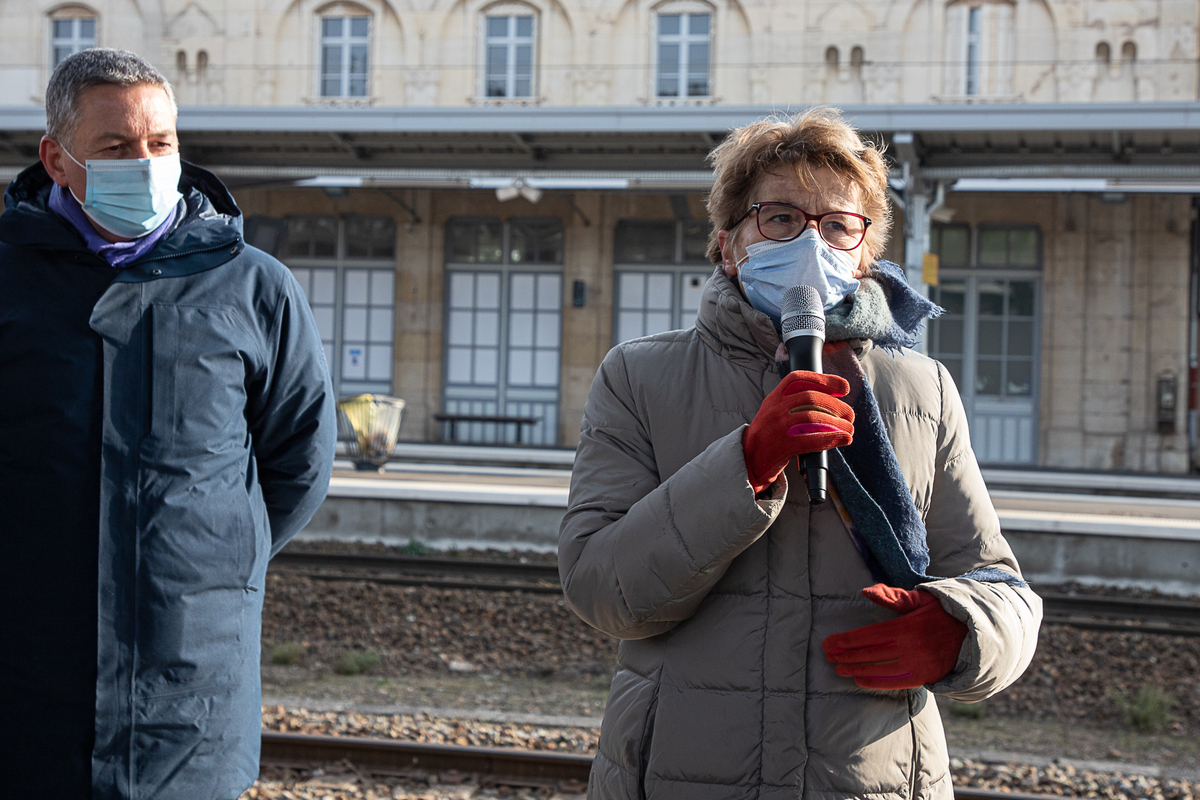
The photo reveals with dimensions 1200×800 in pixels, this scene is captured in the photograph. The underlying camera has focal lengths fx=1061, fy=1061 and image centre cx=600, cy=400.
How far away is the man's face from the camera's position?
2.34m

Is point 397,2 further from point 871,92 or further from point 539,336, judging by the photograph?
point 871,92

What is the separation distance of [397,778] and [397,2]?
18146 mm

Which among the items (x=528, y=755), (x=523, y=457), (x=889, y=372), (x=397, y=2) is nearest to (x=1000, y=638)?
(x=889, y=372)

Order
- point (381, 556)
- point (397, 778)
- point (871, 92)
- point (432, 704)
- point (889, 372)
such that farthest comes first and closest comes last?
point (871, 92) < point (381, 556) < point (432, 704) < point (397, 778) < point (889, 372)

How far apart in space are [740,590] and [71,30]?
23776 millimetres

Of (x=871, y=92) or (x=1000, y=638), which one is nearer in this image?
(x=1000, y=638)

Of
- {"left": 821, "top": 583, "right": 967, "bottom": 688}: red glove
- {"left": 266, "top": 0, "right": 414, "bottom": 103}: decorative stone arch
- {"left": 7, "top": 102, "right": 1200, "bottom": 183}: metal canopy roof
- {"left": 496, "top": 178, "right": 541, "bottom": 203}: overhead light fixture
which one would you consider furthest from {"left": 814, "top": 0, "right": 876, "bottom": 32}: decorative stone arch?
{"left": 821, "top": 583, "right": 967, "bottom": 688}: red glove

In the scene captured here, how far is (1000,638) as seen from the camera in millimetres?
1770

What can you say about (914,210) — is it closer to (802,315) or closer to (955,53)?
(955,53)

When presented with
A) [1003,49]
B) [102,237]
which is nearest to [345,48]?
[1003,49]

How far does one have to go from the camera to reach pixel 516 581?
9.02m

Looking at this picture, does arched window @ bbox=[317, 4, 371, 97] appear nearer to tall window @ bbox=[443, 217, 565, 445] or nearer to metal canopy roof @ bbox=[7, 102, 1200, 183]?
tall window @ bbox=[443, 217, 565, 445]

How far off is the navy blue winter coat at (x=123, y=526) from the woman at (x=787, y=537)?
827 mm

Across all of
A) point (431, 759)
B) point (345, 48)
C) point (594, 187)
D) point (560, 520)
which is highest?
point (345, 48)
